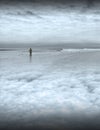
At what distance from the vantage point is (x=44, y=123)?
62.0 inches

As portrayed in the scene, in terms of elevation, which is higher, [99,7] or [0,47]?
[99,7]

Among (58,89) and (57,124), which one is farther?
(58,89)

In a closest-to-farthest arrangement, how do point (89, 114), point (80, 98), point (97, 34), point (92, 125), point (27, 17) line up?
1. point (92, 125)
2. point (89, 114)
3. point (80, 98)
4. point (27, 17)
5. point (97, 34)

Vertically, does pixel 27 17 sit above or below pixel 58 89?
above

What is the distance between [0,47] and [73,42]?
182cm

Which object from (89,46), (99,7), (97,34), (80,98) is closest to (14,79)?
(80,98)

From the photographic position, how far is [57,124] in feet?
5.08

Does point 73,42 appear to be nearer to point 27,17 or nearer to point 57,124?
point 27,17

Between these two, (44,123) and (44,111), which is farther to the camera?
(44,111)

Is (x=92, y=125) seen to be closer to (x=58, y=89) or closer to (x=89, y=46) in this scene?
(x=58, y=89)

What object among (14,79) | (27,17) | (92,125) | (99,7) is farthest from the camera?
(27,17)

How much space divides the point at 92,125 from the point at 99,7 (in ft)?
14.2

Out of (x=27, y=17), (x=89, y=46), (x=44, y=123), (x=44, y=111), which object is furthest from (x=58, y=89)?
(x=89, y=46)

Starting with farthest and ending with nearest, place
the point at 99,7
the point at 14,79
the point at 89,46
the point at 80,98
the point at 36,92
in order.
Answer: the point at 89,46, the point at 99,7, the point at 14,79, the point at 36,92, the point at 80,98
